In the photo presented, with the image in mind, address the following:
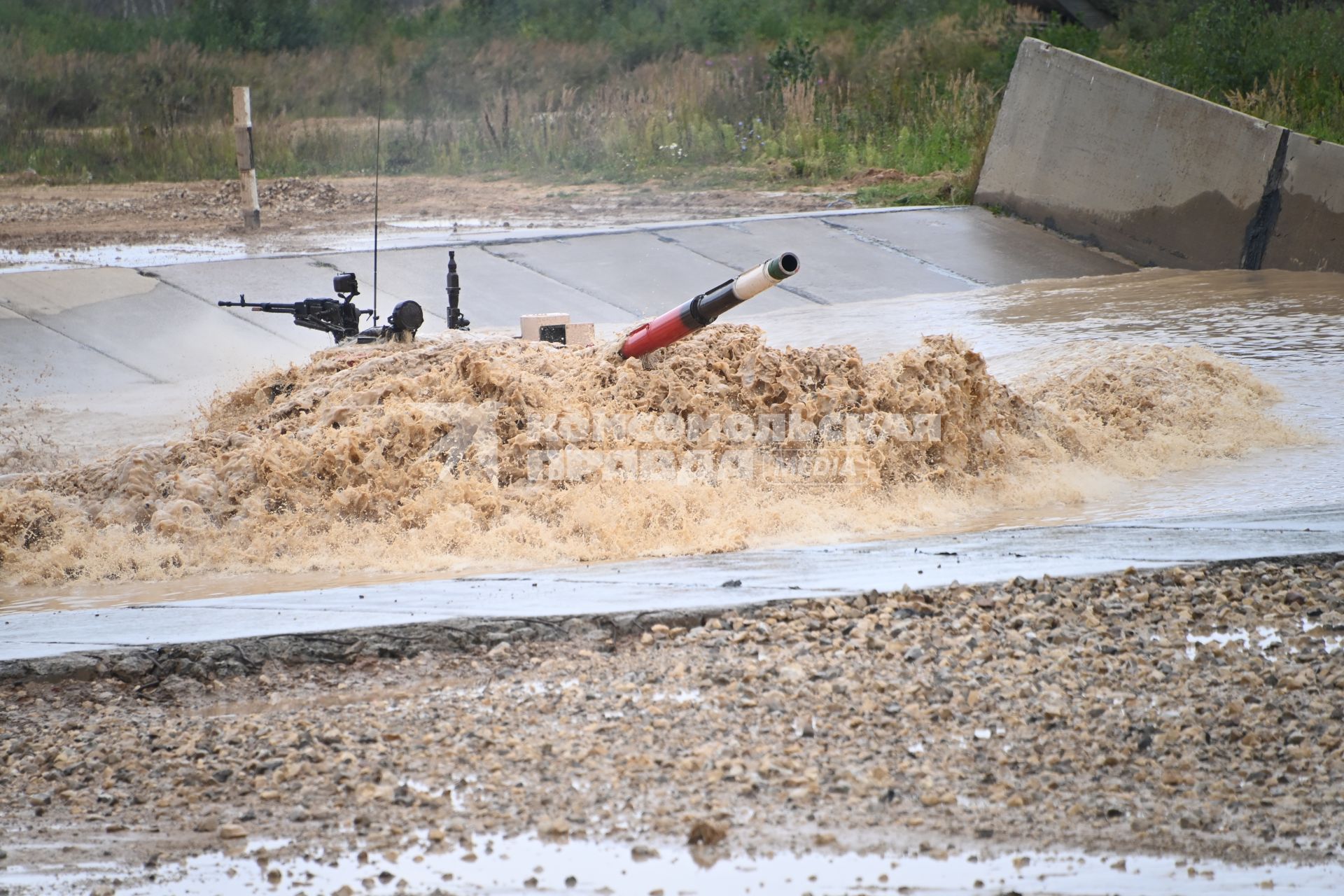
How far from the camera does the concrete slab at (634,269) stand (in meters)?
13.8

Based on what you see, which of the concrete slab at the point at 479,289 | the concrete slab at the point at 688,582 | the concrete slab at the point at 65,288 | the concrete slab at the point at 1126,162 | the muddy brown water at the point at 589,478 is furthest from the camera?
the concrete slab at the point at 1126,162

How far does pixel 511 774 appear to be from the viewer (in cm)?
394

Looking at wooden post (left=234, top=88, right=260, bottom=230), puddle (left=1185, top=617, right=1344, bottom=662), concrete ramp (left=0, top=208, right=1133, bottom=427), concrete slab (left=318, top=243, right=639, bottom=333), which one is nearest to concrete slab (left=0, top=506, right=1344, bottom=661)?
puddle (left=1185, top=617, right=1344, bottom=662)

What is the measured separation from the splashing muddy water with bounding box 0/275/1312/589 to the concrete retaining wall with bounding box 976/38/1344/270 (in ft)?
20.6

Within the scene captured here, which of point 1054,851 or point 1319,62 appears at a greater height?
point 1319,62

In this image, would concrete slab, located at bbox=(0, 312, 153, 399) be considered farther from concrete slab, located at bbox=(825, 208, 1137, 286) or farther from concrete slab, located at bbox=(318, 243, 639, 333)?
concrete slab, located at bbox=(825, 208, 1137, 286)

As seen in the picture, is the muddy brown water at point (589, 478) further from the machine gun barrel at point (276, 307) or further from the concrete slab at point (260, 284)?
the concrete slab at point (260, 284)

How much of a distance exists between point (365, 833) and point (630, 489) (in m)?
3.76

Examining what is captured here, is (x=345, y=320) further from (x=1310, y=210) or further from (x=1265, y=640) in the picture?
(x=1310, y=210)

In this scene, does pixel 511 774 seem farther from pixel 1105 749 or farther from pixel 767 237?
pixel 767 237

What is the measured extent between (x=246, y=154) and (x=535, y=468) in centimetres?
901

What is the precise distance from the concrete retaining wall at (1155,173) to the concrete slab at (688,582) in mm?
9359

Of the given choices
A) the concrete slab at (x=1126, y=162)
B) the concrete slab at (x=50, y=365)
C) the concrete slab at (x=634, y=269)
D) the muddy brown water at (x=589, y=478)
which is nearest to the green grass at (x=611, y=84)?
the concrete slab at (x=1126, y=162)

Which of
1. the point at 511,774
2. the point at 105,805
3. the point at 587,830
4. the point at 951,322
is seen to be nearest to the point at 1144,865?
the point at 587,830
